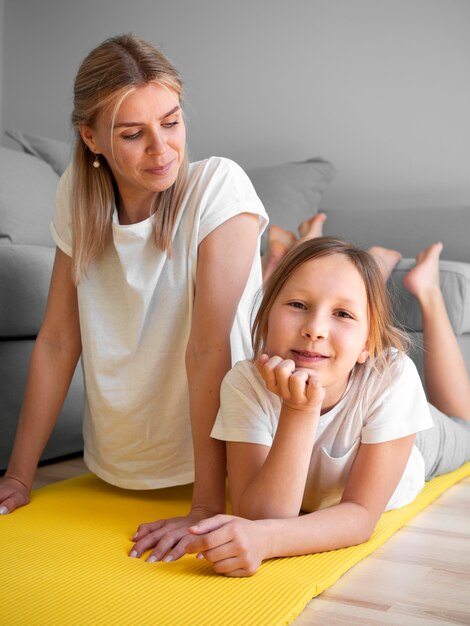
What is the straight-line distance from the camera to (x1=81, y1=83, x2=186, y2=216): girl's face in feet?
4.40

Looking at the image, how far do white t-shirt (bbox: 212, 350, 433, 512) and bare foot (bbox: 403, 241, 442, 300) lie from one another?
61 centimetres

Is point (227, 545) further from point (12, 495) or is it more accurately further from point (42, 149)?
point (42, 149)

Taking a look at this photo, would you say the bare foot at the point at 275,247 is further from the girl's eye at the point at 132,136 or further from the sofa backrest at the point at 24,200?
the girl's eye at the point at 132,136

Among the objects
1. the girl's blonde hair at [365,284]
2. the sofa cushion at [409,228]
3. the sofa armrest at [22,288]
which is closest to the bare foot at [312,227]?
the sofa cushion at [409,228]

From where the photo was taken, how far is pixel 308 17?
A: 118 inches

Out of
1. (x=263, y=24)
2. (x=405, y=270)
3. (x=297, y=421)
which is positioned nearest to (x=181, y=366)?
(x=297, y=421)

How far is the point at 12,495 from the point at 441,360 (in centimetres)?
98

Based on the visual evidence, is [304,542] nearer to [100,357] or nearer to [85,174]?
[100,357]

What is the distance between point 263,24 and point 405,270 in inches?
59.1

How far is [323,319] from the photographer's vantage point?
119 cm

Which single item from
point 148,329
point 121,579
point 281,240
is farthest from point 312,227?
point 121,579

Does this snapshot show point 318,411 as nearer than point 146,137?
Yes

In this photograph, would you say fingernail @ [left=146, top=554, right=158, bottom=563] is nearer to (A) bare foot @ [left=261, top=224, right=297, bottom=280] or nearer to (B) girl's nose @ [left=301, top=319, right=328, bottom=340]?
(B) girl's nose @ [left=301, top=319, right=328, bottom=340]

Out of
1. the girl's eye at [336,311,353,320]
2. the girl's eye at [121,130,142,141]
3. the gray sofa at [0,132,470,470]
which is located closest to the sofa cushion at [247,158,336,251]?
the gray sofa at [0,132,470,470]
